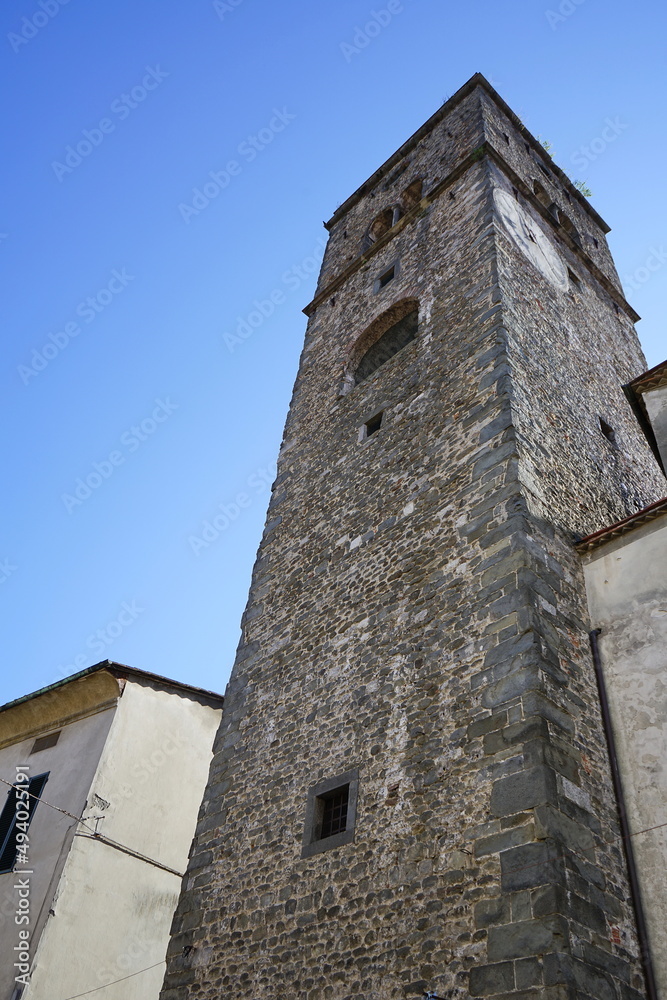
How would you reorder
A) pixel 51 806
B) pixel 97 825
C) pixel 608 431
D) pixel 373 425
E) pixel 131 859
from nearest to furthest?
pixel 97 825 → pixel 131 859 → pixel 51 806 → pixel 373 425 → pixel 608 431

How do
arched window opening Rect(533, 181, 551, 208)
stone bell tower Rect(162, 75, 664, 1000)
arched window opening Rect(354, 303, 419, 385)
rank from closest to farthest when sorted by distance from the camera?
stone bell tower Rect(162, 75, 664, 1000), arched window opening Rect(354, 303, 419, 385), arched window opening Rect(533, 181, 551, 208)

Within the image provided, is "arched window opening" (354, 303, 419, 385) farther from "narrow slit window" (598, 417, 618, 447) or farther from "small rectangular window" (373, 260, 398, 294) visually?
"narrow slit window" (598, 417, 618, 447)

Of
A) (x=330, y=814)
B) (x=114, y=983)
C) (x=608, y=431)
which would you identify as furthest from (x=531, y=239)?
(x=114, y=983)

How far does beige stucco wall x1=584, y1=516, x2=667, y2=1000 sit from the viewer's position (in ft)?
18.8

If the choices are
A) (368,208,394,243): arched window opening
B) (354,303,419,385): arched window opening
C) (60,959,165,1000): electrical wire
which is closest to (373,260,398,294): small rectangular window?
(354,303,419,385): arched window opening

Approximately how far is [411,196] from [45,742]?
1204 cm

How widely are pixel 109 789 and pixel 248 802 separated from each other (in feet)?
10.8

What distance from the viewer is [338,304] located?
14.3 metres

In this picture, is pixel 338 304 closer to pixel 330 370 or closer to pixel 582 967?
pixel 330 370

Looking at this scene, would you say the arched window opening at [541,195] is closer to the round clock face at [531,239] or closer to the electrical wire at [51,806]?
the round clock face at [531,239]

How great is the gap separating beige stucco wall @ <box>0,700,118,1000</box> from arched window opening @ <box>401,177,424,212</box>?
1073cm

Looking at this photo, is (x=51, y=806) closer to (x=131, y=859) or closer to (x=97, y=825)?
(x=97, y=825)

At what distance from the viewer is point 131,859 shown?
33.6 ft

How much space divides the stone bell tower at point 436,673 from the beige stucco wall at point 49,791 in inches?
102
